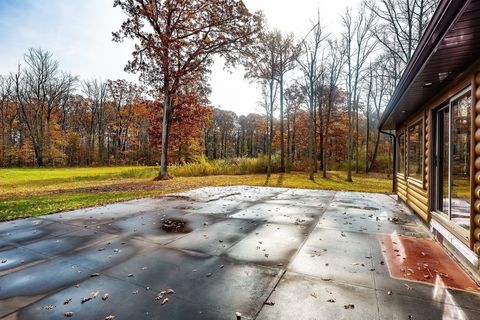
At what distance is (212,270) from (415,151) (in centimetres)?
558

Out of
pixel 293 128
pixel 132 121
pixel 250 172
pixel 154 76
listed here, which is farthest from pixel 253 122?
pixel 154 76

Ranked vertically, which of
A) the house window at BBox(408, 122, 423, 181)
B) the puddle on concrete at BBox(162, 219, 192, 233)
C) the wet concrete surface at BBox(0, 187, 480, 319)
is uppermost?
the house window at BBox(408, 122, 423, 181)

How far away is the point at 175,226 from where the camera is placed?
15.2ft

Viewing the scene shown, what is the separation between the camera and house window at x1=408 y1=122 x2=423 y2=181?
17.8 feet

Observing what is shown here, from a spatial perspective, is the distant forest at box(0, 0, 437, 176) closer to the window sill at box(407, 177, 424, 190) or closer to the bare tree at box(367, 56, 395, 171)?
the bare tree at box(367, 56, 395, 171)

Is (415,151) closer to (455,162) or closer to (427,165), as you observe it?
(427,165)

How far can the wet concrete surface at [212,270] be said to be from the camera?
6.90 ft

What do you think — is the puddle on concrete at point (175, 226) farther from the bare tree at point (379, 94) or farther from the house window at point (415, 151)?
the bare tree at point (379, 94)

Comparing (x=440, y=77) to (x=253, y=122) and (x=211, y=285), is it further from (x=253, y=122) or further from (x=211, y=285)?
(x=253, y=122)

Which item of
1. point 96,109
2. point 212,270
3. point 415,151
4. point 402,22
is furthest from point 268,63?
point 96,109

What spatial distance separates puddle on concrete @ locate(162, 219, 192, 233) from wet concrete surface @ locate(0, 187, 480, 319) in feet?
0.06

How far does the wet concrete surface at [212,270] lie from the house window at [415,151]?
1.15m

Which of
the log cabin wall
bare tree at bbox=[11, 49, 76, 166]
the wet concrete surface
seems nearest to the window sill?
the log cabin wall

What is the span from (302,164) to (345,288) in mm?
18270
